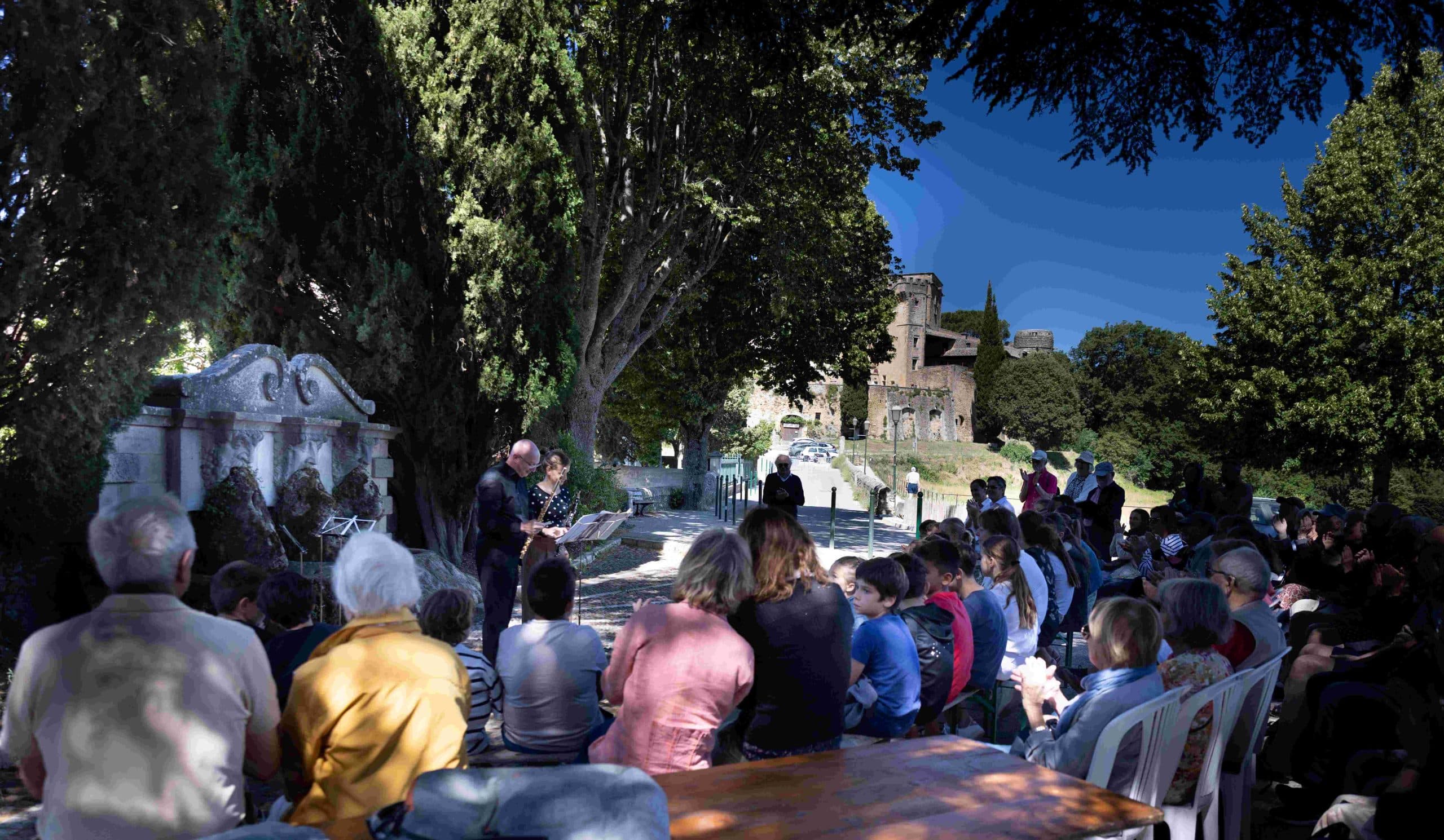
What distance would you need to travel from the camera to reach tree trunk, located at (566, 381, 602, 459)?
47.3 feet

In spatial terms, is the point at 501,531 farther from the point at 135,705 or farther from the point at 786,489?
the point at 786,489

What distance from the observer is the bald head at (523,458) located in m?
6.23

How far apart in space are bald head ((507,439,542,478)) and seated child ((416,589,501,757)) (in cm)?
280

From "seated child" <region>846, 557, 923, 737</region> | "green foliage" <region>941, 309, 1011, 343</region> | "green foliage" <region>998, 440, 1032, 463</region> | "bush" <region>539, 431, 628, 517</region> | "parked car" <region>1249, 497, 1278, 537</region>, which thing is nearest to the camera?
"seated child" <region>846, 557, 923, 737</region>

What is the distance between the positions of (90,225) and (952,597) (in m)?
4.89

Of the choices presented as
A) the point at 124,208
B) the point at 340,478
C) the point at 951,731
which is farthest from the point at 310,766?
the point at 340,478

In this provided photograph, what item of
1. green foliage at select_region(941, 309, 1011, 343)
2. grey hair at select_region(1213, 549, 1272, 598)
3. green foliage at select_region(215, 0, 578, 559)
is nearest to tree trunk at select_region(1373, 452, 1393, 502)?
green foliage at select_region(215, 0, 578, 559)

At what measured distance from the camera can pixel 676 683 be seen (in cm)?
283

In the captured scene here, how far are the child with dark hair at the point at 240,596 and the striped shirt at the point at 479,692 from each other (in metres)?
0.84

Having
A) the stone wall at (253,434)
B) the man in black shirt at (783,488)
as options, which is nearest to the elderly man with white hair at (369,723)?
the stone wall at (253,434)

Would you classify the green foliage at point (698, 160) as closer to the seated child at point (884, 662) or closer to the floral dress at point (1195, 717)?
the seated child at point (884, 662)

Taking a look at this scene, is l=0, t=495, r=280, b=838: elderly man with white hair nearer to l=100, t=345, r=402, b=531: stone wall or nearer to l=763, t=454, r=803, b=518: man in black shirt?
l=100, t=345, r=402, b=531: stone wall

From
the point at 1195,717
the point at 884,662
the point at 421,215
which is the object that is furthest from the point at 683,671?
the point at 421,215

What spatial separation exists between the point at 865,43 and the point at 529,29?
5.15m
